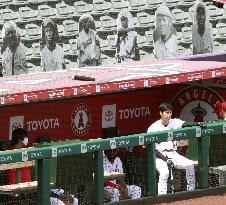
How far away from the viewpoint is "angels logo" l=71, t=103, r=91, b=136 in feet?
44.9

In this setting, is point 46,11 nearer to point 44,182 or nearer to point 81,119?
point 81,119

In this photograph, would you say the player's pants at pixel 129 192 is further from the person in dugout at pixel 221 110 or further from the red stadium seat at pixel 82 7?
the red stadium seat at pixel 82 7

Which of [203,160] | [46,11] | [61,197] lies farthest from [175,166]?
[46,11]

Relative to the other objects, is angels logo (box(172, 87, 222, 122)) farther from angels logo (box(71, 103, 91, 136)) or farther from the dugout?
angels logo (box(71, 103, 91, 136))

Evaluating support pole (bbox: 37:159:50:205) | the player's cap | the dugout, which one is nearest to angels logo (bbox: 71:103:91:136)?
the dugout

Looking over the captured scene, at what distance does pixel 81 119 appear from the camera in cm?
1377

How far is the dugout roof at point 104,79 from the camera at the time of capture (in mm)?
11742

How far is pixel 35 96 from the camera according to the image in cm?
1169

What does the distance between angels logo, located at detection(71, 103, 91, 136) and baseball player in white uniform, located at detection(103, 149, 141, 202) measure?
2.25 metres

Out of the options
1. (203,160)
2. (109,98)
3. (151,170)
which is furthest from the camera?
(109,98)

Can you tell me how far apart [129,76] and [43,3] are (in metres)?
7.94

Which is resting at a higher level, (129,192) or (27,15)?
(27,15)

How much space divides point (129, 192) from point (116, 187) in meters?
0.15

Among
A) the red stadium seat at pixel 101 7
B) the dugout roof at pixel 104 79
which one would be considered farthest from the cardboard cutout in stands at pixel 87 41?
the red stadium seat at pixel 101 7
